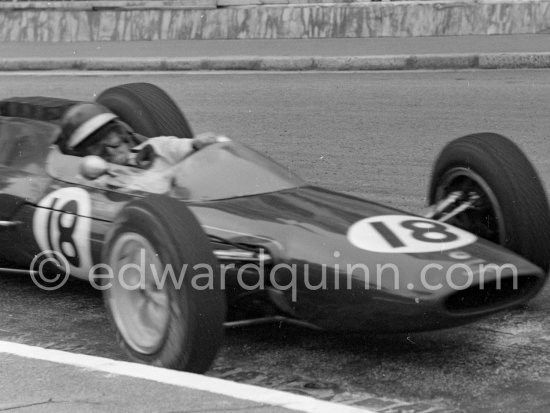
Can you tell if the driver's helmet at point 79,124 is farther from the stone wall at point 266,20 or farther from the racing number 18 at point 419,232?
the stone wall at point 266,20

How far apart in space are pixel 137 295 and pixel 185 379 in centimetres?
72

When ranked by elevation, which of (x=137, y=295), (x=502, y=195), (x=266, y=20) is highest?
(x=266, y=20)

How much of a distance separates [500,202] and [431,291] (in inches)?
42.1

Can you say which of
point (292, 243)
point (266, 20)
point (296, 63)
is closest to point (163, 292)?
point (292, 243)

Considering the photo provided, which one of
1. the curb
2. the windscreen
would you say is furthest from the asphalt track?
the windscreen

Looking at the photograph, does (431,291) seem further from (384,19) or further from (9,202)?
(384,19)

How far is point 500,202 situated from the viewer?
5703 mm

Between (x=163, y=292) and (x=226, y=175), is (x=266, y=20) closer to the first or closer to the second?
(x=226, y=175)

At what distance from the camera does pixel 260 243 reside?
5.26 metres

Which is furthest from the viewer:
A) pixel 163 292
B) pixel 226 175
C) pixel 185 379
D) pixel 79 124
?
pixel 79 124

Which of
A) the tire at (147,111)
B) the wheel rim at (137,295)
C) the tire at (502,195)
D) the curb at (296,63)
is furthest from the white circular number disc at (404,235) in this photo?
the curb at (296,63)

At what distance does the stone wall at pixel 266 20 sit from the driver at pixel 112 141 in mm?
10592

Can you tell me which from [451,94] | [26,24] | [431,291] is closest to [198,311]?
[431,291]

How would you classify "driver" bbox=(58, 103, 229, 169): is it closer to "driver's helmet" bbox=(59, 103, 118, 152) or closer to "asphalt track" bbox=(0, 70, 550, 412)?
"driver's helmet" bbox=(59, 103, 118, 152)
